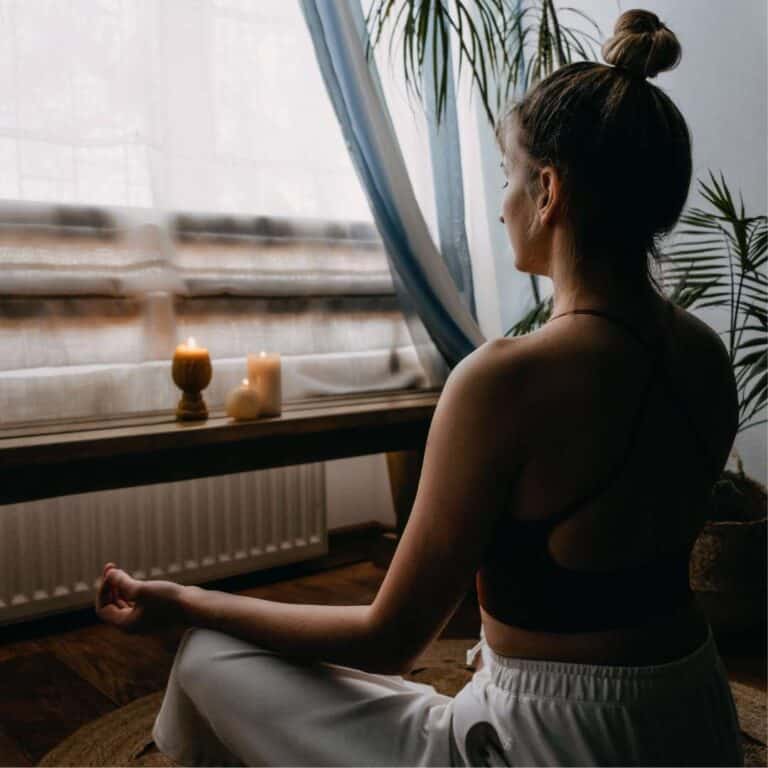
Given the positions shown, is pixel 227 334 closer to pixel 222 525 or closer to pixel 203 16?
pixel 222 525

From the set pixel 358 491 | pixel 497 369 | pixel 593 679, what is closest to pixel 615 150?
pixel 497 369

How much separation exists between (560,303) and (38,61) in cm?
152

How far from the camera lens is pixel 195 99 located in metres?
2.09

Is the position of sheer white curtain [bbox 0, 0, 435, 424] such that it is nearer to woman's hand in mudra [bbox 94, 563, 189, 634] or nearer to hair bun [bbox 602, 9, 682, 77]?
woman's hand in mudra [bbox 94, 563, 189, 634]

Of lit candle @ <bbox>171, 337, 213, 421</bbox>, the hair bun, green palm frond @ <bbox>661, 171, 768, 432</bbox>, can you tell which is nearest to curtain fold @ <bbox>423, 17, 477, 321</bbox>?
green palm frond @ <bbox>661, 171, 768, 432</bbox>

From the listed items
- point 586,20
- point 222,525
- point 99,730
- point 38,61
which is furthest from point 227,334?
point 586,20

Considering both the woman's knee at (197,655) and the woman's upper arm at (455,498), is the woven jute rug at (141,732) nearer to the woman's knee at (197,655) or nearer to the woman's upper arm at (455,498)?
the woman's knee at (197,655)

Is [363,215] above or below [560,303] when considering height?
above

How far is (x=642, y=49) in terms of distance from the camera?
0.80m

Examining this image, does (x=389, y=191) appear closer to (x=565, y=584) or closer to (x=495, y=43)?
(x=495, y=43)

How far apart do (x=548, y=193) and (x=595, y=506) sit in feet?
0.95

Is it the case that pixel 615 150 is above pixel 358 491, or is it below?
above

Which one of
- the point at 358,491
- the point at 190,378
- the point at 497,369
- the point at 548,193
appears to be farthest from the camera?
the point at 358,491

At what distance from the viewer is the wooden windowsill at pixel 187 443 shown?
5.26 ft
